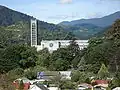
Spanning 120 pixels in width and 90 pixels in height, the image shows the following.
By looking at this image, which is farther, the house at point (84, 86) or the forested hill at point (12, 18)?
the forested hill at point (12, 18)

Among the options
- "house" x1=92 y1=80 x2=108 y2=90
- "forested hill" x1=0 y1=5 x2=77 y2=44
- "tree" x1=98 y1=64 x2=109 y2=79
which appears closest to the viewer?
"house" x1=92 y1=80 x2=108 y2=90

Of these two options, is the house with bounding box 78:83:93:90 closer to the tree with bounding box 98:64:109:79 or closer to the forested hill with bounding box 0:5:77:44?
the tree with bounding box 98:64:109:79

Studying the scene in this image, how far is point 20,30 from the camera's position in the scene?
322ft

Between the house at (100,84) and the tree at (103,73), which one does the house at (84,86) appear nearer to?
the house at (100,84)

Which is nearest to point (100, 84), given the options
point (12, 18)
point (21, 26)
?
point (21, 26)

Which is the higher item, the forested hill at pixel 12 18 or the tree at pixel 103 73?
the forested hill at pixel 12 18

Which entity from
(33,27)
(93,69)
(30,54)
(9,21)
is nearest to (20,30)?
(33,27)

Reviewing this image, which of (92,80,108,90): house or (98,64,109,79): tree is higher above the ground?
(98,64,109,79): tree

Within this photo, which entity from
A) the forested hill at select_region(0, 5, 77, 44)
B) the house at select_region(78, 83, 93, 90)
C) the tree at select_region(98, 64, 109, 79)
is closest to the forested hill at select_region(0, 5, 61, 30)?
the forested hill at select_region(0, 5, 77, 44)

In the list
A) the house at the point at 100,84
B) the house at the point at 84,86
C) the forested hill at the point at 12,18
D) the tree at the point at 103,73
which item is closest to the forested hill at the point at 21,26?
the forested hill at the point at 12,18

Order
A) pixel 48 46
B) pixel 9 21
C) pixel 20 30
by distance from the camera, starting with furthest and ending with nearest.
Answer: pixel 9 21
pixel 20 30
pixel 48 46

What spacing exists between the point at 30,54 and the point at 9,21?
9749 cm

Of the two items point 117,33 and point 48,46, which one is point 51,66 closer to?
point 117,33

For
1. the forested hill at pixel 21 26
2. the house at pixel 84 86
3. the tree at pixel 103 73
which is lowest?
the house at pixel 84 86
